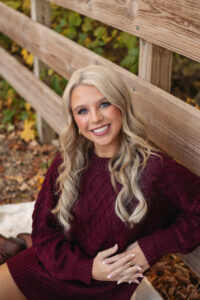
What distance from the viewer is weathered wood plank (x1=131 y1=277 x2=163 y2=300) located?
2.63 meters

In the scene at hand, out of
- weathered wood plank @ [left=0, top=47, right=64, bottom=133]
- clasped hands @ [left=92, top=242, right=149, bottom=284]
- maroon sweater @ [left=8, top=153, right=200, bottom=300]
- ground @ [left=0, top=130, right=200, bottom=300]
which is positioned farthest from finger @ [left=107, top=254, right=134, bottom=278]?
weathered wood plank @ [left=0, top=47, right=64, bottom=133]

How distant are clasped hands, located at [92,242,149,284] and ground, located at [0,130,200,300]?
0.80 metres

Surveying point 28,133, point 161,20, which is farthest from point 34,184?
point 161,20

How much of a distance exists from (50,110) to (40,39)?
0.62 metres

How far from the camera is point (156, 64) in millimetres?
2395

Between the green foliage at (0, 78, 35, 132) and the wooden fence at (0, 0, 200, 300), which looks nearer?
the wooden fence at (0, 0, 200, 300)

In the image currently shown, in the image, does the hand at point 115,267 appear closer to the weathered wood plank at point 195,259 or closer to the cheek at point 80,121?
the weathered wood plank at point 195,259

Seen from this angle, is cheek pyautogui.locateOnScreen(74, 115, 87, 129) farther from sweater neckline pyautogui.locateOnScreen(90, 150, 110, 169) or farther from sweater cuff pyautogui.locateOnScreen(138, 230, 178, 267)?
sweater cuff pyautogui.locateOnScreen(138, 230, 178, 267)

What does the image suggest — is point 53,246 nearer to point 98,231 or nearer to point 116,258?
point 98,231

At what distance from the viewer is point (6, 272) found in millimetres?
2436

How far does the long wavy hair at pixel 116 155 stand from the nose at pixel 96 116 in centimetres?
9

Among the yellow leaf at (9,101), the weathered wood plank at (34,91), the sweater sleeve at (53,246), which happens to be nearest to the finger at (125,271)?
the sweater sleeve at (53,246)

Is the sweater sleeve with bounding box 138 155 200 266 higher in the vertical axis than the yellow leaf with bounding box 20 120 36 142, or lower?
higher

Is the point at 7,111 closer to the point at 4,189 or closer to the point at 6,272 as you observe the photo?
the point at 4,189
